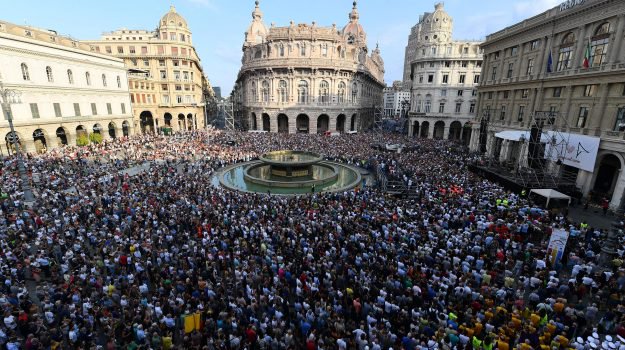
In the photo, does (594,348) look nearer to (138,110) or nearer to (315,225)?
(315,225)

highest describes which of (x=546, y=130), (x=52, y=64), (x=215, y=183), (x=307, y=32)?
(x=307, y=32)

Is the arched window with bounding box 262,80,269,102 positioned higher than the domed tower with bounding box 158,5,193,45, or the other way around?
the domed tower with bounding box 158,5,193,45

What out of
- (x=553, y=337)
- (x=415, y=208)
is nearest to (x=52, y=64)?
(x=415, y=208)

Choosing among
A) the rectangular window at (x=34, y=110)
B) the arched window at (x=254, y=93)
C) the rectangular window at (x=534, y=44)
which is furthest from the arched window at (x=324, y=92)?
the rectangular window at (x=34, y=110)

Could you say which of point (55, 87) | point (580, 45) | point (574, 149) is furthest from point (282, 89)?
point (574, 149)

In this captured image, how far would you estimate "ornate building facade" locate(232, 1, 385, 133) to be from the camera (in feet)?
191

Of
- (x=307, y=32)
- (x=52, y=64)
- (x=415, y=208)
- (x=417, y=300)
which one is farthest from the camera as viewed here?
(x=307, y=32)

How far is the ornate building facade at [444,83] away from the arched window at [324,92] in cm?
1801

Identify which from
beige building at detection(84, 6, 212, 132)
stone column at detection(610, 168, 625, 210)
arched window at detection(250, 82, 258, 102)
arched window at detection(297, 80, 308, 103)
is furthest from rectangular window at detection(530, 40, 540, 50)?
beige building at detection(84, 6, 212, 132)

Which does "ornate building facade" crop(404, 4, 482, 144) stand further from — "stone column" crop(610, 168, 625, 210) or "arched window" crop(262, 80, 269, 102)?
"stone column" crop(610, 168, 625, 210)

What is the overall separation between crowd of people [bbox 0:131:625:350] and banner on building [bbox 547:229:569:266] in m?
0.44

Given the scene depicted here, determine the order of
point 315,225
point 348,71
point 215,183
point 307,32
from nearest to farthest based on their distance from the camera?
point 315,225
point 215,183
point 307,32
point 348,71

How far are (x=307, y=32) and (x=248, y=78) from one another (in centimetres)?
1617

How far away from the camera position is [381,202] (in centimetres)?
2027
